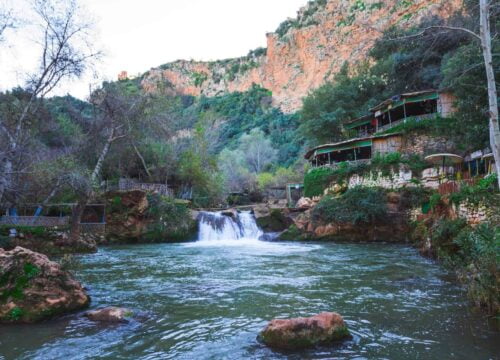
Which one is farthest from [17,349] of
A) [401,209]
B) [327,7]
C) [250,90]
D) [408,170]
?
[250,90]

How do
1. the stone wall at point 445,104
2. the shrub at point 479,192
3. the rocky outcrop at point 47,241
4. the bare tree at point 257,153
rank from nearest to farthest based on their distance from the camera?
1. the shrub at point 479,192
2. the rocky outcrop at point 47,241
3. the stone wall at point 445,104
4. the bare tree at point 257,153

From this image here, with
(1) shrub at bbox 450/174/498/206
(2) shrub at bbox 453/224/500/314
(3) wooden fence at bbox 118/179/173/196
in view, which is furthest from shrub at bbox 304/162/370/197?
(2) shrub at bbox 453/224/500/314

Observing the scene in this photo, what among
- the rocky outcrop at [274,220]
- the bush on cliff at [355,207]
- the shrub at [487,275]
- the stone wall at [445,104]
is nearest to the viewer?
the shrub at [487,275]

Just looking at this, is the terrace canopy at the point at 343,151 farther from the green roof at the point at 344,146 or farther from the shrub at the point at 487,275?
the shrub at the point at 487,275

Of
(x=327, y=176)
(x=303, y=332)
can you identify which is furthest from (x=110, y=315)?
(x=327, y=176)

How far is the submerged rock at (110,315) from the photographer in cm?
610

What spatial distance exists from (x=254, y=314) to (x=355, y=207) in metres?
16.6

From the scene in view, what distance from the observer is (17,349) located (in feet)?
16.2

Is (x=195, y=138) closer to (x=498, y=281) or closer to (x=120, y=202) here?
(x=120, y=202)

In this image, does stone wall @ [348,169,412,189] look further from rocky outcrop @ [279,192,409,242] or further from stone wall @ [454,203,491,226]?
stone wall @ [454,203,491,226]

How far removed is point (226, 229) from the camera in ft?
81.9

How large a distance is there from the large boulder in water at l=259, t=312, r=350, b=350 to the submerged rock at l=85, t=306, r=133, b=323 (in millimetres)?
2480

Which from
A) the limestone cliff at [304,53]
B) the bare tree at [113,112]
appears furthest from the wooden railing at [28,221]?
the limestone cliff at [304,53]

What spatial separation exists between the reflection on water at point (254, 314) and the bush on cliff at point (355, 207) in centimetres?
917
